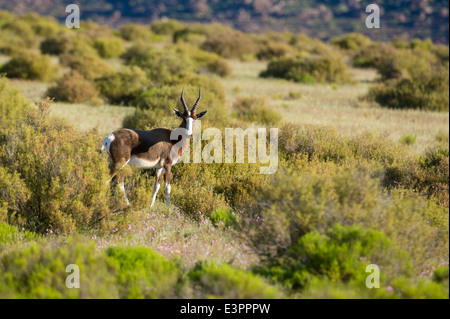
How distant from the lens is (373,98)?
2034 cm

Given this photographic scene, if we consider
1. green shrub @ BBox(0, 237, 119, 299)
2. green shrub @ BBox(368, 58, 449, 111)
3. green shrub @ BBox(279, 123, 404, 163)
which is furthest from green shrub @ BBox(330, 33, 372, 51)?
green shrub @ BBox(0, 237, 119, 299)

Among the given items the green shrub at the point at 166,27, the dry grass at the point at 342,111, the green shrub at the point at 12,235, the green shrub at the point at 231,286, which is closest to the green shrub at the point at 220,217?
the green shrub at the point at 231,286

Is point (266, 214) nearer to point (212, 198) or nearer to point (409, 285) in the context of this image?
point (409, 285)

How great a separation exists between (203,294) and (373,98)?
18.0 meters

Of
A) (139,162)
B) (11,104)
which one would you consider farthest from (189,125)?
(11,104)

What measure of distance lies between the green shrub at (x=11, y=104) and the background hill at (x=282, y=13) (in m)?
76.0

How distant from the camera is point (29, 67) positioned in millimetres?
21688

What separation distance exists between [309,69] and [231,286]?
24.4 m

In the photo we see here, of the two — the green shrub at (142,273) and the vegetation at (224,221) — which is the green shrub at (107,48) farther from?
the green shrub at (142,273)

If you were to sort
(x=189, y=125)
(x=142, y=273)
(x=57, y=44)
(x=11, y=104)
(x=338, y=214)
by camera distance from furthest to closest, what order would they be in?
(x=57, y=44) < (x=11, y=104) < (x=189, y=125) < (x=338, y=214) < (x=142, y=273)

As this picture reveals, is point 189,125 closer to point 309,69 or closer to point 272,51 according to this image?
point 309,69

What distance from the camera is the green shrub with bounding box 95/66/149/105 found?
18.0 m

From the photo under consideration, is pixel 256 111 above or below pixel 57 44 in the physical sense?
below

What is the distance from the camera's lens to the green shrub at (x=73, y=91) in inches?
671
